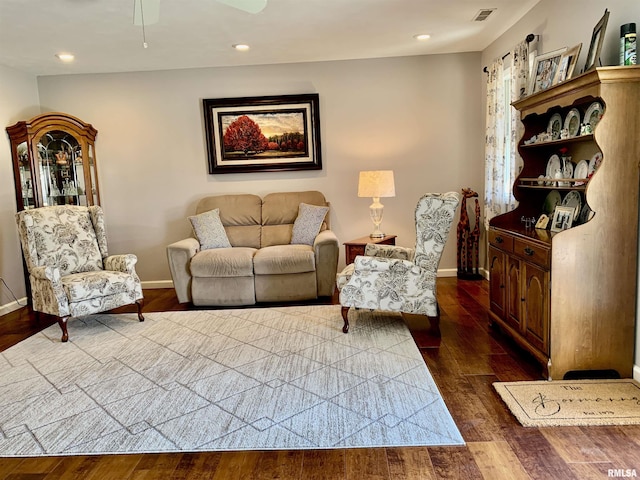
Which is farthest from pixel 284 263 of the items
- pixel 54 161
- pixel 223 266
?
pixel 54 161

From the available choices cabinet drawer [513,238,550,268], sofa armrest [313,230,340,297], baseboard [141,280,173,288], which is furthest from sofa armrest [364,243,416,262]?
baseboard [141,280,173,288]

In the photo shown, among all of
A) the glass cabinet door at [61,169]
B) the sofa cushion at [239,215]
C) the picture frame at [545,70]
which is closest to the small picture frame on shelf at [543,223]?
the picture frame at [545,70]

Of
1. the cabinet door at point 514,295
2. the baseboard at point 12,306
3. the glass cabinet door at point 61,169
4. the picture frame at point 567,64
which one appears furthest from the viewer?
the glass cabinet door at point 61,169

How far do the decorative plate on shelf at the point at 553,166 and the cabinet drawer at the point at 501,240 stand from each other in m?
0.54

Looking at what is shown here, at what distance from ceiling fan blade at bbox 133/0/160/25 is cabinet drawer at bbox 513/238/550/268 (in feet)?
8.62

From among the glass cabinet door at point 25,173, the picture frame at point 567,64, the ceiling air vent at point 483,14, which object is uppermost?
the ceiling air vent at point 483,14

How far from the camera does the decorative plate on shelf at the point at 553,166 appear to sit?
10.4 feet

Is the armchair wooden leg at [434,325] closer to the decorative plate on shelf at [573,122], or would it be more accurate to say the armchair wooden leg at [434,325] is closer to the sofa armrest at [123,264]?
the decorative plate on shelf at [573,122]

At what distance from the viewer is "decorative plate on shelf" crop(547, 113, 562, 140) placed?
3.07 m

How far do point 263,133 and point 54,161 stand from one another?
232 centimetres

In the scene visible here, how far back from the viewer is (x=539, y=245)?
8.66 feet

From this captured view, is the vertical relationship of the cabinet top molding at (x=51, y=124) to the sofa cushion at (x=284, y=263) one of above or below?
above

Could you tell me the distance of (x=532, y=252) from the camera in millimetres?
2744

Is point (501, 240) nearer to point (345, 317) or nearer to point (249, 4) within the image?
point (345, 317)
